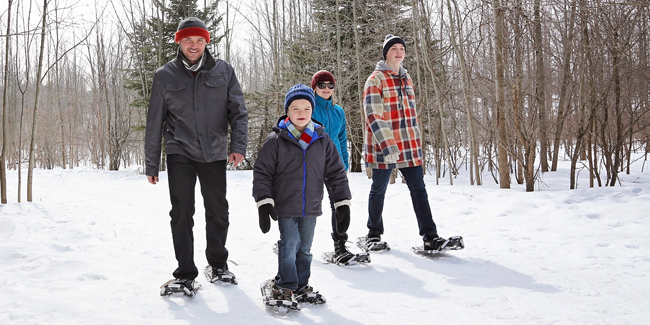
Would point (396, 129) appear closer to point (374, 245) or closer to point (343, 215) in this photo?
point (374, 245)

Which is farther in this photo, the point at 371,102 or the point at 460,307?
the point at 371,102

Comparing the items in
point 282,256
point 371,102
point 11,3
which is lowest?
point 282,256

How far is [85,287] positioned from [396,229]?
10.6ft

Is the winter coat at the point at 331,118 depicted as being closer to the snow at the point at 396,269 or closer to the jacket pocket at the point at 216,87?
the jacket pocket at the point at 216,87

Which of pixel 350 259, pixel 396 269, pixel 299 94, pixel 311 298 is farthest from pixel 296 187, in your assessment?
pixel 396 269

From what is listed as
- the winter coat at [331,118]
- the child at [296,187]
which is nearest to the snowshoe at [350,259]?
the winter coat at [331,118]

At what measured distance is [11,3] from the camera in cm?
648

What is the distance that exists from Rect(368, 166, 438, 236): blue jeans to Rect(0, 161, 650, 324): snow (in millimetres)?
291

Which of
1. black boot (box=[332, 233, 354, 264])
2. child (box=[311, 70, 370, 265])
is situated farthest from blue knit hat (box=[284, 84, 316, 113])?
black boot (box=[332, 233, 354, 264])

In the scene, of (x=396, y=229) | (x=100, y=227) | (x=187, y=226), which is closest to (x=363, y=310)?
(x=187, y=226)

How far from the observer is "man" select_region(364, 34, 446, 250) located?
3.87m

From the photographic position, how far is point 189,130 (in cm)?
301

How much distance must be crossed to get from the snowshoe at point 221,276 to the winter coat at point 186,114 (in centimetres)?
84

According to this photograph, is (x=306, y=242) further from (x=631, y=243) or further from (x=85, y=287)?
(x=631, y=243)
